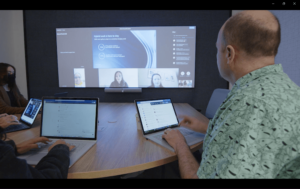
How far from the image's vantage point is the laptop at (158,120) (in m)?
1.17

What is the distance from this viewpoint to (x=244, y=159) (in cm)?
52

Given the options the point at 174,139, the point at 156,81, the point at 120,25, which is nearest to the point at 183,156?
the point at 174,139

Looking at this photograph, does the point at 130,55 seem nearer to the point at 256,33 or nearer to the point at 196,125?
the point at 196,125

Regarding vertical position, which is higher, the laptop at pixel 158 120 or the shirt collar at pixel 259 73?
the shirt collar at pixel 259 73

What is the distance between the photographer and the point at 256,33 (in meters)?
0.65

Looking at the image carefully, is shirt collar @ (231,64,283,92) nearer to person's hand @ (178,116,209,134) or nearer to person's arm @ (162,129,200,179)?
person's arm @ (162,129,200,179)

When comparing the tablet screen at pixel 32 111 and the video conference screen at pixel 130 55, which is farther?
the video conference screen at pixel 130 55

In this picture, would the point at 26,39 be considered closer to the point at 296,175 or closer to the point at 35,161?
the point at 35,161

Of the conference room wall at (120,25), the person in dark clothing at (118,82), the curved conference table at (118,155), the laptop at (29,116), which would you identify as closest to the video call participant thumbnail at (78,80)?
the conference room wall at (120,25)

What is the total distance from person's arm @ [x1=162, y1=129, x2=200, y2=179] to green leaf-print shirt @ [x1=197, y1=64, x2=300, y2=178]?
0.77 ft

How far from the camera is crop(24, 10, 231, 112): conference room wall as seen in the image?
3.14 meters

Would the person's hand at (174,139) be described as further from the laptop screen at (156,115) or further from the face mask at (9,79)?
the face mask at (9,79)

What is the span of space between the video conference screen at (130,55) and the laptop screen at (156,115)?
1.91 meters
